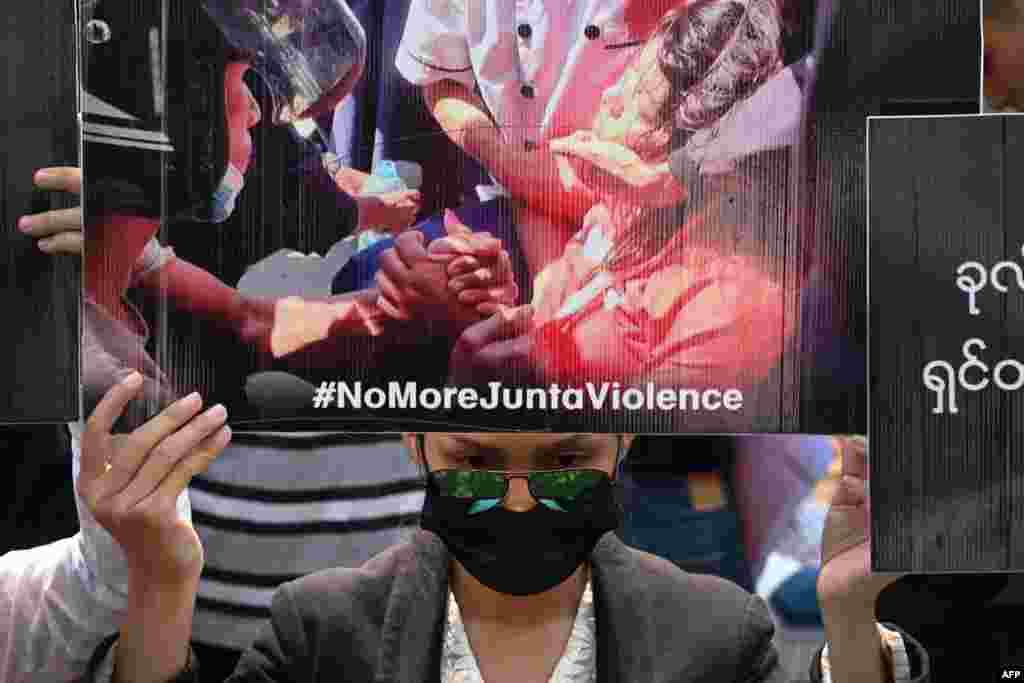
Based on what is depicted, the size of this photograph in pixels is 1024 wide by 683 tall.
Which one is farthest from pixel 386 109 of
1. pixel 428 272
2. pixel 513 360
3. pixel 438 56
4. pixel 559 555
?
pixel 559 555

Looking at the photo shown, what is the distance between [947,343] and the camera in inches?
71.6

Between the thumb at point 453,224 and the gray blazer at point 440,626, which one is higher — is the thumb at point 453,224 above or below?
above

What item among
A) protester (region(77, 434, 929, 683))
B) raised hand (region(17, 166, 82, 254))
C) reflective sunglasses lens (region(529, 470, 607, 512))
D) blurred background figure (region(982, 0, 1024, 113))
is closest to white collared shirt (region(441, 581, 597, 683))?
protester (region(77, 434, 929, 683))

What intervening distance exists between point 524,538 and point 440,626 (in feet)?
0.65

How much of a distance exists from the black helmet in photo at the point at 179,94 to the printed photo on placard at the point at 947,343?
80 cm

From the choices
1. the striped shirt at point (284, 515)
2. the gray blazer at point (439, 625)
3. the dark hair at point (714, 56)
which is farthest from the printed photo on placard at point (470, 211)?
the gray blazer at point (439, 625)

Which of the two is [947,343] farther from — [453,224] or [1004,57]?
[453,224]

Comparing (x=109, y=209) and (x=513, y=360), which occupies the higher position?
(x=109, y=209)

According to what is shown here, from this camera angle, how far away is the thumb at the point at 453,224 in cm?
182

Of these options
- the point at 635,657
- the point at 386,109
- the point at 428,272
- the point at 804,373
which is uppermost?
the point at 386,109

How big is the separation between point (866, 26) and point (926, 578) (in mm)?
824

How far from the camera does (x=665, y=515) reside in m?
1.91

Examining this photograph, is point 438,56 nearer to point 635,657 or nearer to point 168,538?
point 168,538

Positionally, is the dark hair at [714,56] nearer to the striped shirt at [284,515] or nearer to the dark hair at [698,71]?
the dark hair at [698,71]
